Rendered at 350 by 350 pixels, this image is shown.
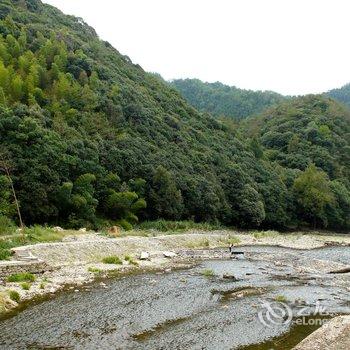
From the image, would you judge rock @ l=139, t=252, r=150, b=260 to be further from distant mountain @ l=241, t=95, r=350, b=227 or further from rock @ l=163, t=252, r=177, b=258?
distant mountain @ l=241, t=95, r=350, b=227

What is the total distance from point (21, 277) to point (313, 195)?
78772mm

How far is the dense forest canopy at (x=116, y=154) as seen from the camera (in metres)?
56.9

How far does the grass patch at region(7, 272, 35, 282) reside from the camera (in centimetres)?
2520

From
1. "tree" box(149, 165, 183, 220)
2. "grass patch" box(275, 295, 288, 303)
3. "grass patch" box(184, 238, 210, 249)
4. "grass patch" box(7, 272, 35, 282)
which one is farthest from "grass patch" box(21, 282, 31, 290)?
"tree" box(149, 165, 183, 220)

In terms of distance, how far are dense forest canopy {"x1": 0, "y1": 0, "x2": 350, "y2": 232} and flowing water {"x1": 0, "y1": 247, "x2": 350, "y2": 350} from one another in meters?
27.6

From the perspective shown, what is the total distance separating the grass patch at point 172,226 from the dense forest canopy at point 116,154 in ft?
7.58

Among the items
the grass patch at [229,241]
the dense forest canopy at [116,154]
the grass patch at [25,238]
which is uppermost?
the dense forest canopy at [116,154]

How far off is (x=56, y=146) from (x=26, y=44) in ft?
122

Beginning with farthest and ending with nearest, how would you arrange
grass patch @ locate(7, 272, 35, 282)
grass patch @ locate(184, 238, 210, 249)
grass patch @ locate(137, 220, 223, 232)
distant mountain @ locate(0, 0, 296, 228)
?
grass patch @ locate(137, 220, 223, 232)
distant mountain @ locate(0, 0, 296, 228)
grass patch @ locate(184, 238, 210, 249)
grass patch @ locate(7, 272, 35, 282)

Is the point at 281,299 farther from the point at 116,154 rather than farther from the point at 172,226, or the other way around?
the point at 116,154

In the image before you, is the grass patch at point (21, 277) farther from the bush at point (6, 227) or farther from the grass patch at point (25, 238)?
the bush at point (6, 227)

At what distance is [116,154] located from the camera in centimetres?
7156

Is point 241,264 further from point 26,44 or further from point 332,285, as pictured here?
point 26,44

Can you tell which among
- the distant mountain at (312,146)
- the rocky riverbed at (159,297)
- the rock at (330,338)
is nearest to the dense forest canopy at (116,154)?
the distant mountain at (312,146)
